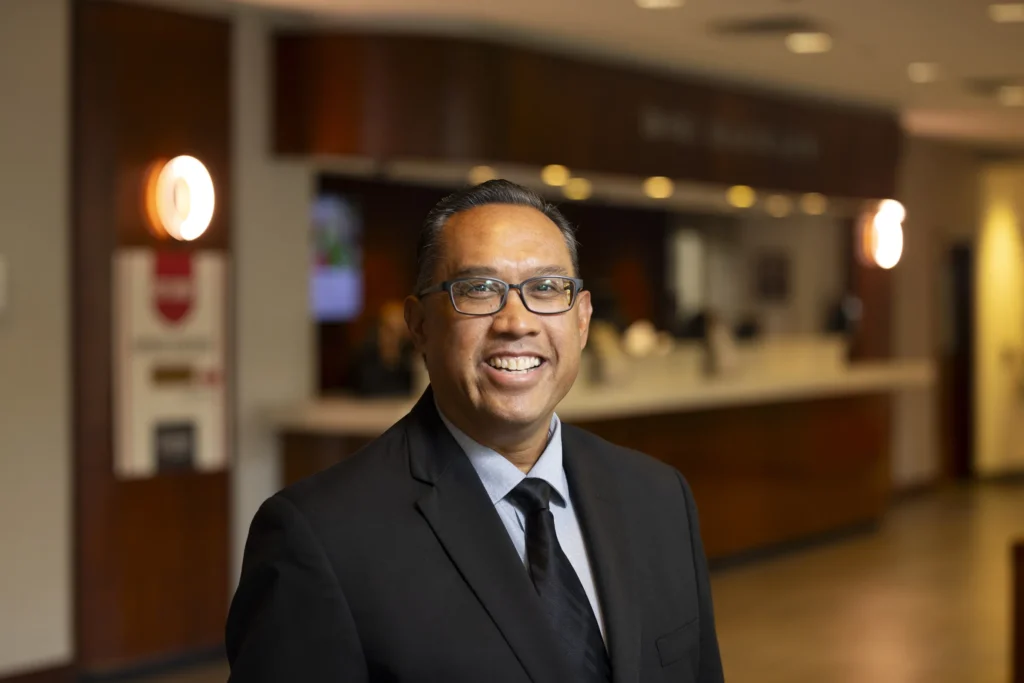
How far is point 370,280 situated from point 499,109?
2452 millimetres

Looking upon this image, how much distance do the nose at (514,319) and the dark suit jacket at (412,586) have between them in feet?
0.62

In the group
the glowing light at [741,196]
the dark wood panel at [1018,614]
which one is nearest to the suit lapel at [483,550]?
the dark wood panel at [1018,614]

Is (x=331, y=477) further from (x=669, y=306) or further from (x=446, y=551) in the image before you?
(x=669, y=306)

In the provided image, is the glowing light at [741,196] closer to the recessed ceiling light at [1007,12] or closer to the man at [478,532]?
the recessed ceiling light at [1007,12]

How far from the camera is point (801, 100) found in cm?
995

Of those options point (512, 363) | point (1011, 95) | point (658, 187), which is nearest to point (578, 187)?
point (658, 187)

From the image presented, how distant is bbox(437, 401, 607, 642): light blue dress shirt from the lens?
1.83 meters

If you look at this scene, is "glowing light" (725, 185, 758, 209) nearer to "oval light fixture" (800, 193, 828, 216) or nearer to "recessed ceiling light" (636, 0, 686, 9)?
"oval light fixture" (800, 193, 828, 216)

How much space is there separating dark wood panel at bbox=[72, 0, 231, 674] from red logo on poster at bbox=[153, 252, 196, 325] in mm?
88

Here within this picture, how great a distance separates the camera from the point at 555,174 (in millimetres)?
7828

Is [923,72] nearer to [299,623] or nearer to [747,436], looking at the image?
[747,436]

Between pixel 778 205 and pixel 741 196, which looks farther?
pixel 778 205

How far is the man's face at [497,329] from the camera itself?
175 cm

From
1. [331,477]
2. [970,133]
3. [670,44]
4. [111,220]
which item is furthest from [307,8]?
[970,133]
